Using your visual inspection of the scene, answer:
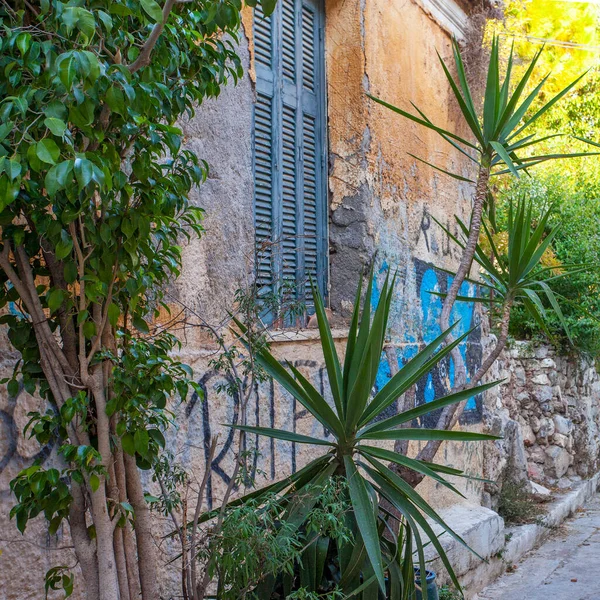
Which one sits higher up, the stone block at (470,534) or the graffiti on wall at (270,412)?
the graffiti on wall at (270,412)

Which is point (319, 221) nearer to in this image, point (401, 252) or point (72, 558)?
point (401, 252)

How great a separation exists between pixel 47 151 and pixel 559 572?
19.1 ft

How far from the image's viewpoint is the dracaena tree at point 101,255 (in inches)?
75.3

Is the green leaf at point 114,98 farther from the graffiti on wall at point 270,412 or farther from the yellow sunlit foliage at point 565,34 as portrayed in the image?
the yellow sunlit foliage at point 565,34

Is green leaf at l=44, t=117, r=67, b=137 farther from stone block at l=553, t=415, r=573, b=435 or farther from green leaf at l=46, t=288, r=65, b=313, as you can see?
stone block at l=553, t=415, r=573, b=435

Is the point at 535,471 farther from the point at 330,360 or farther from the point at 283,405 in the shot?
the point at 330,360

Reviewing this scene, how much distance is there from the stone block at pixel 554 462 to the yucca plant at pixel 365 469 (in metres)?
6.37

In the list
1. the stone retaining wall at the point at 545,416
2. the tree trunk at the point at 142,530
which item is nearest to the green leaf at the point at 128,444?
the tree trunk at the point at 142,530

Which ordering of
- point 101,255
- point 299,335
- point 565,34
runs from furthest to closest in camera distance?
point 565,34 → point 299,335 → point 101,255

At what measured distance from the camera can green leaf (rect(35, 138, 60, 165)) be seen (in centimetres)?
167

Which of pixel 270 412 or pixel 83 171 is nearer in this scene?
pixel 83 171

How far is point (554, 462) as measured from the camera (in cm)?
902

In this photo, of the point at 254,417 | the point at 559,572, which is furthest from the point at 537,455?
the point at 254,417

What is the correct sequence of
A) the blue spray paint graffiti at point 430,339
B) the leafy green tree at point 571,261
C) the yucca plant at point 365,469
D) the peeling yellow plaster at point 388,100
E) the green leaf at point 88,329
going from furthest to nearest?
the leafy green tree at point 571,261, the blue spray paint graffiti at point 430,339, the peeling yellow plaster at point 388,100, the yucca plant at point 365,469, the green leaf at point 88,329
